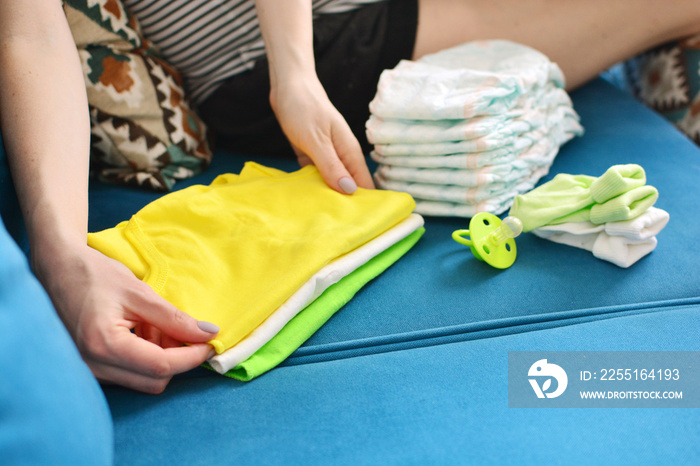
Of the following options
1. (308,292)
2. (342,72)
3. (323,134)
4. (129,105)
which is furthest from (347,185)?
(129,105)

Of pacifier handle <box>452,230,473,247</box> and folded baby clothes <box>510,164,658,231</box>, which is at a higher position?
folded baby clothes <box>510,164,658,231</box>

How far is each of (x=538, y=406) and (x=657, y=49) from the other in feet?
3.37

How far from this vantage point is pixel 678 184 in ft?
2.72

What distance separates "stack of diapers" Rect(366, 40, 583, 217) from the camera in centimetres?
74

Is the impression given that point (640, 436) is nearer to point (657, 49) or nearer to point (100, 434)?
point (100, 434)

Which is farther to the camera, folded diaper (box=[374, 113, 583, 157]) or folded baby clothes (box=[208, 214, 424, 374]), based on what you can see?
folded diaper (box=[374, 113, 583, 157])

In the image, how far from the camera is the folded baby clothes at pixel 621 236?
662 millimetres

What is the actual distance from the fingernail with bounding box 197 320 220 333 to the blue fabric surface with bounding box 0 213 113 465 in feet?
0.42

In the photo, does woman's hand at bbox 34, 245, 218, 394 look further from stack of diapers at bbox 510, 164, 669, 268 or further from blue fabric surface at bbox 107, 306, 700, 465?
stack of diapers at bbox 510, 164, 669, 268

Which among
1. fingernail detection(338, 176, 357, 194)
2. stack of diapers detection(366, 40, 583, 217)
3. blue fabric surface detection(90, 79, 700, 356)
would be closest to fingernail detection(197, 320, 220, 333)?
blue fabric surface detection(90, 79, 700, 356)

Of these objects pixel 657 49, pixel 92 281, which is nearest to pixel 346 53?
pixel 92 281

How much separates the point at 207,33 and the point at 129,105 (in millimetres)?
214

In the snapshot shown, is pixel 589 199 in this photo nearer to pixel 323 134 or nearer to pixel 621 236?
pixel 621 236

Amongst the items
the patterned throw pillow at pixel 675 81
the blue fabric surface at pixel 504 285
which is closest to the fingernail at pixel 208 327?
the blue fabric surface at pixel 504 285
